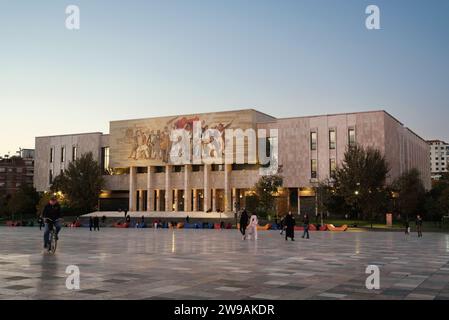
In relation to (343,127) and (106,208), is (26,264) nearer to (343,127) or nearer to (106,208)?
(343,127)

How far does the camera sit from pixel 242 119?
74.6 meters

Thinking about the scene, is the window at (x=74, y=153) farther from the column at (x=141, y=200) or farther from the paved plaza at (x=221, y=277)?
the paved plaza at (x=221, y=277)

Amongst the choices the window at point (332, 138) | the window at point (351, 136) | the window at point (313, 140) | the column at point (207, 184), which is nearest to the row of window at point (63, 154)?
the column at point (207, 184)

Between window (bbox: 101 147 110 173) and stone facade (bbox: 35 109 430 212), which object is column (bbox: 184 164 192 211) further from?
window (bbox: 101 147 110 173)

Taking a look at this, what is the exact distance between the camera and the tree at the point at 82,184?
3300 inches

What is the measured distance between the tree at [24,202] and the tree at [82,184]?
5.79m

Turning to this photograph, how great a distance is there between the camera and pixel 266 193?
218 ft

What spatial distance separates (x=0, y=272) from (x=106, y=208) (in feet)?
264

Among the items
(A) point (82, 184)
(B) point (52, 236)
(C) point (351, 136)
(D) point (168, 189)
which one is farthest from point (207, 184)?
(B) point (52, 236)
